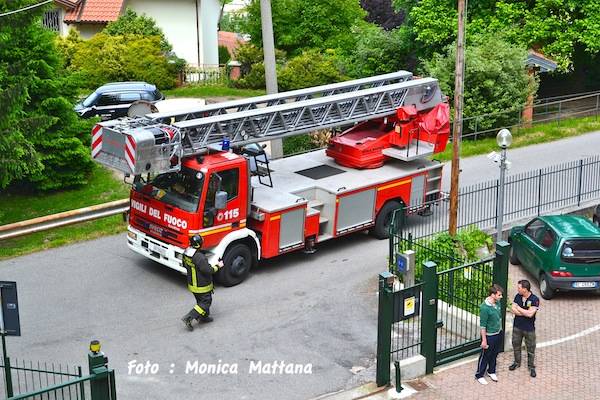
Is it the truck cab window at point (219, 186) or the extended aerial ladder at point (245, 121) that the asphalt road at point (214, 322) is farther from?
the extended aerial ladder at point (245, 121)

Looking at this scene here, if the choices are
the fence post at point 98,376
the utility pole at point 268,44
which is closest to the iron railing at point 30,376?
the fence post at point 98,376

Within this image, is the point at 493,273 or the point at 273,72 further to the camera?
the point at 273,72

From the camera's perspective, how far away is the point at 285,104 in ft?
63.4

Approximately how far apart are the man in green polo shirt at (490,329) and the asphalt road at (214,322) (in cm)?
176

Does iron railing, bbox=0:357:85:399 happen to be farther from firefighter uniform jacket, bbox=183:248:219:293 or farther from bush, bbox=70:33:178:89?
bush, bbox=70:33:178:89

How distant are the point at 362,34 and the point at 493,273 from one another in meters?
23.0

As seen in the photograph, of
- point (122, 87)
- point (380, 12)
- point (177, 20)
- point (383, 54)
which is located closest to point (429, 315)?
point (122, 87)

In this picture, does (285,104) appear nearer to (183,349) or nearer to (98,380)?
(183,349)

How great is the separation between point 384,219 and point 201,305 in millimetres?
5815

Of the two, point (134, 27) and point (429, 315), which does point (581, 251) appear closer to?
point (429, 315)

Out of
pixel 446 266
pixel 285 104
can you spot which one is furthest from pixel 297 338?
pixel 285 104

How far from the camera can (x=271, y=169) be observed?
67.5 ft

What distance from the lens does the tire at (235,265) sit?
1789cm

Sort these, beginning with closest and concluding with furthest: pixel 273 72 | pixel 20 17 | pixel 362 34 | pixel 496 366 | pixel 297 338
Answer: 1. pixel 496 366
2. pixel 297 338
3. pixel 20 17
4. pixel 273 72
5. pixel 362 34
